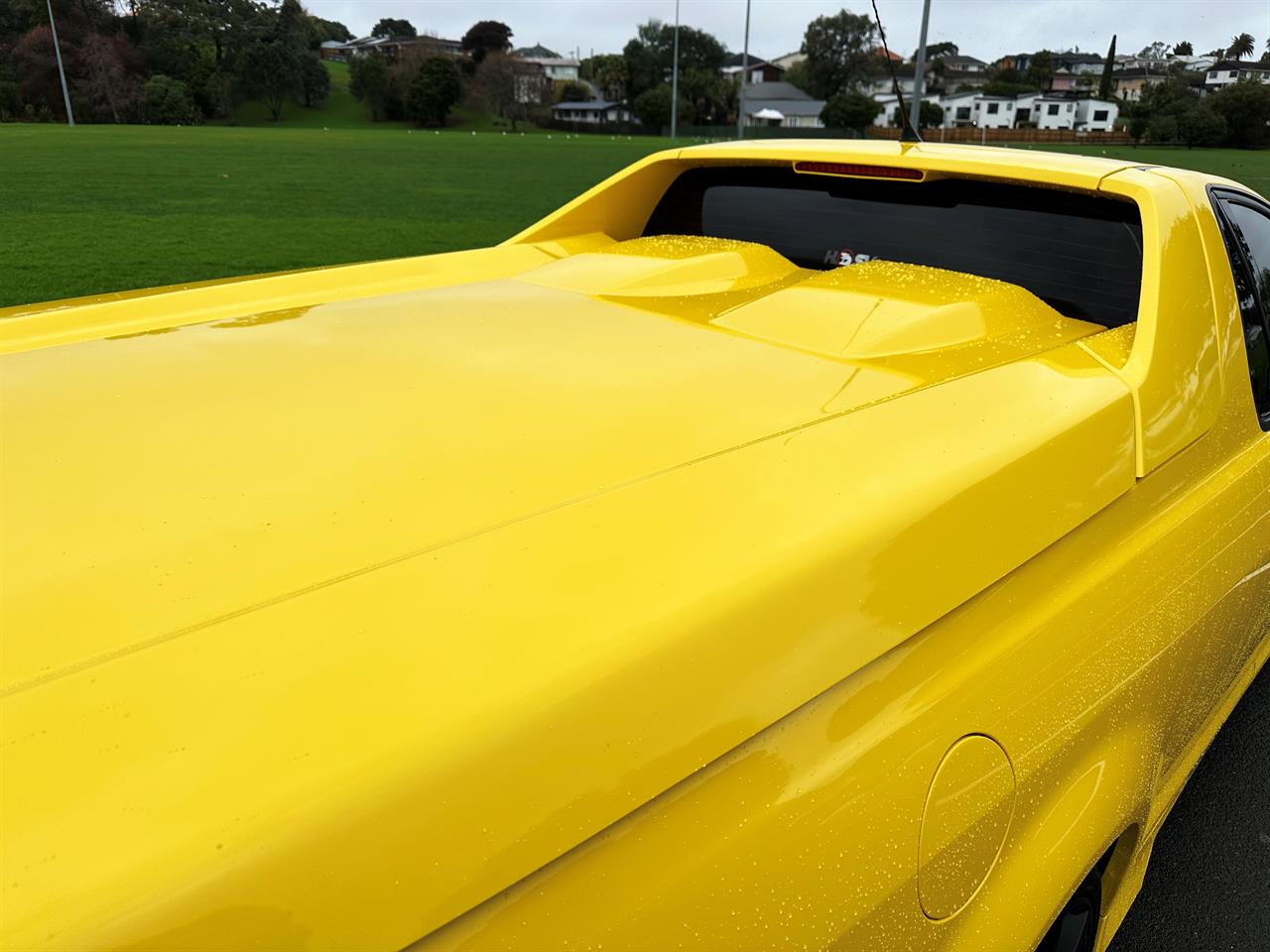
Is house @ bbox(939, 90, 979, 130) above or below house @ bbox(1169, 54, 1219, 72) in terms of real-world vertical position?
below

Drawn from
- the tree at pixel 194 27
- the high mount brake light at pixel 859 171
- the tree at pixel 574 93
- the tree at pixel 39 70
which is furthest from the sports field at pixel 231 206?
the tree at pixel 574 93

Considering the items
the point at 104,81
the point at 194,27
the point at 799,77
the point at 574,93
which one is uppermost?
the point at 194,27

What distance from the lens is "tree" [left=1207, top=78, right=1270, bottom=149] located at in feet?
197

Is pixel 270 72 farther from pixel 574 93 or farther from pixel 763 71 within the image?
pixel 763 71

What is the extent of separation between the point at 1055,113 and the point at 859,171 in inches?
3926

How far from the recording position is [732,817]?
0.91 m

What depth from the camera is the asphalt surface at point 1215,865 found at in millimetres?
2221

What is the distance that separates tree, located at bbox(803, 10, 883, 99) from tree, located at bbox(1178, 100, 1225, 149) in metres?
35.2

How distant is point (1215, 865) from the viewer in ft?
8.02

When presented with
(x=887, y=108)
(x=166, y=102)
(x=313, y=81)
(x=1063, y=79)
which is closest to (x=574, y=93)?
(x=313, y=81)

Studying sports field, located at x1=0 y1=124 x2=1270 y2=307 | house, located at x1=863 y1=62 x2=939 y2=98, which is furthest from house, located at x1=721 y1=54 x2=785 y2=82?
sports field, located at x1=0 y1=124 x2=1270 y2=307

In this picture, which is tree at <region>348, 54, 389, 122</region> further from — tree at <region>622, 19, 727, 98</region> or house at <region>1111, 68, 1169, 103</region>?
house at <region>1111, 68, 1169, 103</region>

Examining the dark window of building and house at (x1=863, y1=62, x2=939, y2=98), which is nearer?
the dark window of building

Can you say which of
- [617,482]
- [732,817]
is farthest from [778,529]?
[732,817]
